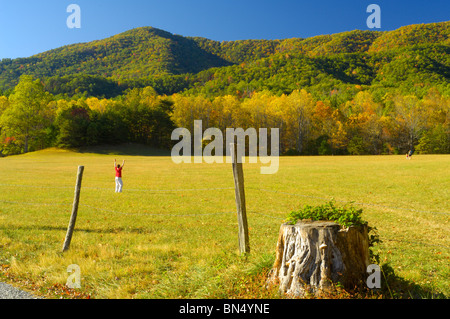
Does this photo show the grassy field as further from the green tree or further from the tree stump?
the green tree

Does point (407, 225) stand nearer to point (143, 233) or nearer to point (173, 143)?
point (143, 233)

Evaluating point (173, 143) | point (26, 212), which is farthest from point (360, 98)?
point (26, 212)

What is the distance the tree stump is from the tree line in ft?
248

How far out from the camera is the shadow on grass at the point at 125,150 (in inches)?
2837

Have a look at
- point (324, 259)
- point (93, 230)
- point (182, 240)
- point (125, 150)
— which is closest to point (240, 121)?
point (125, 150)

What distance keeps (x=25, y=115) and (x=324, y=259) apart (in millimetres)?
80352

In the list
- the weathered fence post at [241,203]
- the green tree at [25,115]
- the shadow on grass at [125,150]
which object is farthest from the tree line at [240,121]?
the weathered fence post at [241,203]

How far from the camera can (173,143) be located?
283 ft

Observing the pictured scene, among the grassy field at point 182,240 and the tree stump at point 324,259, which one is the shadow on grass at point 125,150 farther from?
the tree stump at point 324,259

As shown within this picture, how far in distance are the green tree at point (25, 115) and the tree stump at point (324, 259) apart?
258ft

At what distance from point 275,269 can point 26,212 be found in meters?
13.3

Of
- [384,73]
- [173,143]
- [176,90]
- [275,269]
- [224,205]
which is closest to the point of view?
[275,269]

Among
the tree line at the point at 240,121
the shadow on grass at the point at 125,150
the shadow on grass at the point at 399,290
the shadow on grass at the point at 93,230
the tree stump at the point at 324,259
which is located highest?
the tree line at the point at 240,121

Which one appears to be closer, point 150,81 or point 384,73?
point 384,73
